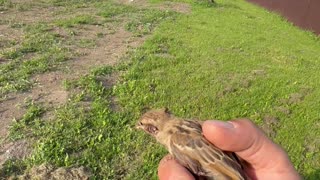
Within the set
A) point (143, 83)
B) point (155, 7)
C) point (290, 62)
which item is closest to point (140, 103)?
point (143, 83)

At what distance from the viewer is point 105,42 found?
10.9 metres

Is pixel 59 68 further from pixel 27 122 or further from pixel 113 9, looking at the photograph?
pixel 113 9

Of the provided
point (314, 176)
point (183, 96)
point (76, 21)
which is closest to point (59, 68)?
point (183, 96)

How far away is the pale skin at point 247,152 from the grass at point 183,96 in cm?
249

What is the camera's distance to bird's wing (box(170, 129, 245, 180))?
328cm

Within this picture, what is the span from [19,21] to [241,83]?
5.98 meters

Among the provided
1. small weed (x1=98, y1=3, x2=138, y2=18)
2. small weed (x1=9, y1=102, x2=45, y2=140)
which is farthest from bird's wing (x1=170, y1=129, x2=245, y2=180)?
small weed (x1=98, y1=3, x2=138, y2=18)

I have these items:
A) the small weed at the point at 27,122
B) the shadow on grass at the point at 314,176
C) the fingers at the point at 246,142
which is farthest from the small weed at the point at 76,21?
the fingers at the point at 246,142

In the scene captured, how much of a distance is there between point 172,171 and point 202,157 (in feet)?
0.84

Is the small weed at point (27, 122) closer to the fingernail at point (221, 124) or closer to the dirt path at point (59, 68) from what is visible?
the dirt path at point (59, 68)

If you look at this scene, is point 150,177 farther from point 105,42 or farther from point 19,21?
point 19,21

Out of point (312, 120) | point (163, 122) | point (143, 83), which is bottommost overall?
point (312, 120)

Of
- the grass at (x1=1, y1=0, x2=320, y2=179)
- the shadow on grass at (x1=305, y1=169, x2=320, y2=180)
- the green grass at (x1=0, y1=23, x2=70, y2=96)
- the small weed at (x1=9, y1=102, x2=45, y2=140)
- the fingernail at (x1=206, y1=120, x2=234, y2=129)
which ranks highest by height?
the fingernail at (x1=206, y1=120, x2=234, y2=129)

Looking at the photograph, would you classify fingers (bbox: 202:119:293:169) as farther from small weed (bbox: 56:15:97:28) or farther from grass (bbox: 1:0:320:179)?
small weed (bbox: 56:15:97:28)
